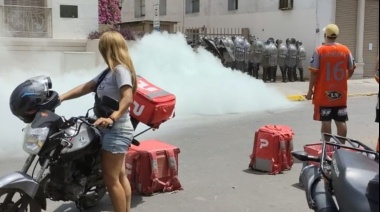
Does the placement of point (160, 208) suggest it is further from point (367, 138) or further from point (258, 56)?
point (258, 56)

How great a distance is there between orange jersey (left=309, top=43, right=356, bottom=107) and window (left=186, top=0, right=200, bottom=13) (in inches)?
879

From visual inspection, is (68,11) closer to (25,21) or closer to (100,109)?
(25,21)

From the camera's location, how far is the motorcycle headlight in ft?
12.1

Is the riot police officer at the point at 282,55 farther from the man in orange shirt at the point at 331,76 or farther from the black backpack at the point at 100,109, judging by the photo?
the black backpack at the point at 100,109

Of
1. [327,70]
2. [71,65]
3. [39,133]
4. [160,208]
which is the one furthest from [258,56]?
[39,133]

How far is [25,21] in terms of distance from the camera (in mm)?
15477

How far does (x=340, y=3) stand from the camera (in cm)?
2181

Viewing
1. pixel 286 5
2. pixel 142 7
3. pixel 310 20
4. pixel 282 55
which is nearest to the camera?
pixel 282 55

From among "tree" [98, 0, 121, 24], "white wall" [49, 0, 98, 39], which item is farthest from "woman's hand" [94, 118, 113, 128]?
"tree" [98, 0, 121, 24]

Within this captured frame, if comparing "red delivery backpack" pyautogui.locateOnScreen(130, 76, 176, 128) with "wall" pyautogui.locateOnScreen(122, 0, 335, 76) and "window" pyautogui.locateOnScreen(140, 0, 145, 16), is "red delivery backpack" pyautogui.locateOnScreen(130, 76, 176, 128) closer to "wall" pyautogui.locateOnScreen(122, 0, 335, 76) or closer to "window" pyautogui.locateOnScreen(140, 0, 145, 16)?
"wall" pyautogui.locateOnScreen(122, 0, 335, 76)

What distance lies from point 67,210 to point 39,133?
1483 millimetres

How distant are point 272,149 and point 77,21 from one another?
11.7 metres

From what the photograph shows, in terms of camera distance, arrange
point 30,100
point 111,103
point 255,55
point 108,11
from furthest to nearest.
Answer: point 108,11
point 255,55
point 111,103
point 30,100

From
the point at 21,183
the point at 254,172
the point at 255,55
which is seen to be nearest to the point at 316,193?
the point at 21,183
